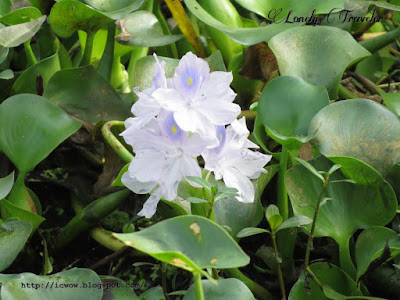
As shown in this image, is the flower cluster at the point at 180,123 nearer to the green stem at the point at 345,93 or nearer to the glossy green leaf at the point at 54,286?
the glossy green leaf at the point at 54,286

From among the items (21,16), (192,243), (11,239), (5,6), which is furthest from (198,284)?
(5,6)

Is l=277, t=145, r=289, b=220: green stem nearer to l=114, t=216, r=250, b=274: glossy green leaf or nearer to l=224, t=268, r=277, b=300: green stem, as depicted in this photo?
l=224, t=268, r=277, b=300: green stem

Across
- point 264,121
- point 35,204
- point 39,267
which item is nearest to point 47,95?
point 35,204

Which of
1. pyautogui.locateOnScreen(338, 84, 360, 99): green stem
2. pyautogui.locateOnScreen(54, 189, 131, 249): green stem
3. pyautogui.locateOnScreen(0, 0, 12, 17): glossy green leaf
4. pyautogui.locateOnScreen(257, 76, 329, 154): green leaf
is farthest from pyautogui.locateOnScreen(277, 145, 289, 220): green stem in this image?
pyautogui.locateOnScreen(0, 0, 12, 17): glossy green leaf

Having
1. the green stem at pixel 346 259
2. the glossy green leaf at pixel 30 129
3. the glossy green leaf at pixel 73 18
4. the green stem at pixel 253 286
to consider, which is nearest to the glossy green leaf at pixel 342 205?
the green stem at pixel 346 259

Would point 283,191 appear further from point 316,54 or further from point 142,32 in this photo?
point 142,32
